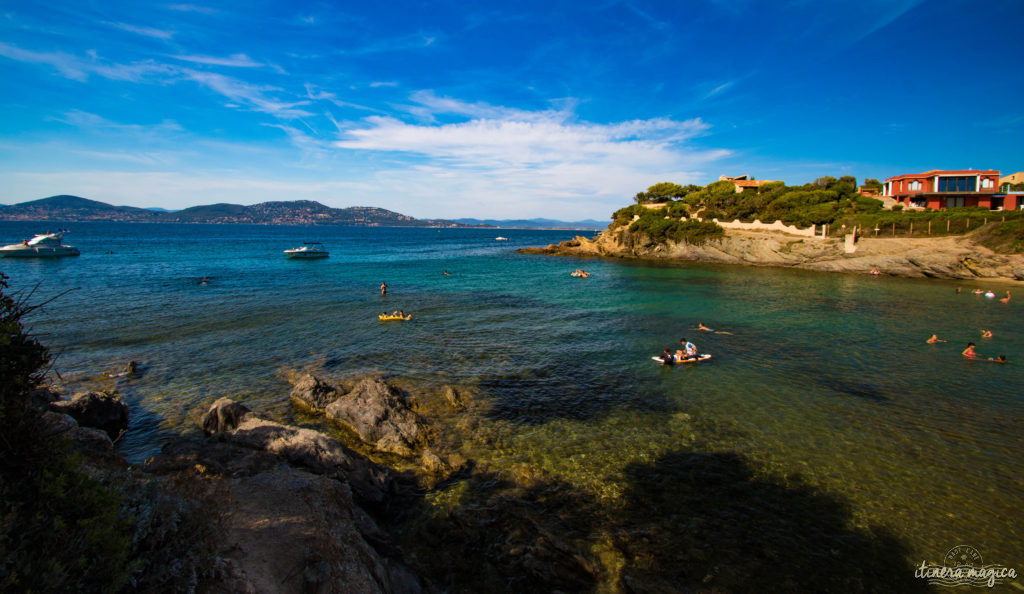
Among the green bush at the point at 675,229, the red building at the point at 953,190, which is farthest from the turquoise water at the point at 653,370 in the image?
the red building at the point at 953,190

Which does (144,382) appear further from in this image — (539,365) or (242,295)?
(242,295)

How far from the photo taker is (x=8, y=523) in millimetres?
3855

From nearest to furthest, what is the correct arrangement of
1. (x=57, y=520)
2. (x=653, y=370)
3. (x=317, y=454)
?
1. (x=57, y=520)
2. (x=317, y=454)
3. (x=653, y=370)

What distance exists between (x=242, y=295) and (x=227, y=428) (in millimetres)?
30357

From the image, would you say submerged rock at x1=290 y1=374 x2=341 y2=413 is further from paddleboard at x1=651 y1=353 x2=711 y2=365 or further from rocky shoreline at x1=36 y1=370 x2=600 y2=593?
paddleboard at x1=651 y1=353 x2=711 y2=365

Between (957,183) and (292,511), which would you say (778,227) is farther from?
(292,511)

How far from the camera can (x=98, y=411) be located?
43.0ft

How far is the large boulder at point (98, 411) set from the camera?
494 inches

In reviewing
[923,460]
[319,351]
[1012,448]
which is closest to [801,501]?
[923,460]

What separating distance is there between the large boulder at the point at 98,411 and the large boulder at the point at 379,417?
640cm

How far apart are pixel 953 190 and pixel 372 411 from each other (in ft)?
294

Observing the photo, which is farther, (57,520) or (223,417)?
(223,417)

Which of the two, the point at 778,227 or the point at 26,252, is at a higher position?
the point at 778,227

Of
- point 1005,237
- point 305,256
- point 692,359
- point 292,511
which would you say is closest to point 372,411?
point 292,511
